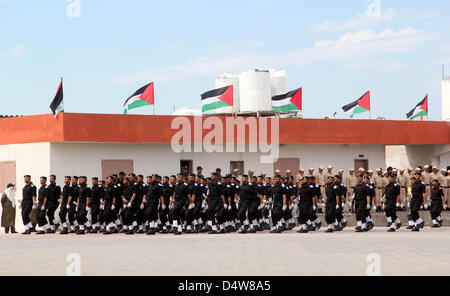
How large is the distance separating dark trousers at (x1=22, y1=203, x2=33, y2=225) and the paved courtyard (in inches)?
189

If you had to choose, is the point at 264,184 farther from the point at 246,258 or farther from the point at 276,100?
the point at 246,258

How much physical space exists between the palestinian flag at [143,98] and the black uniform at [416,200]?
10.4 metres

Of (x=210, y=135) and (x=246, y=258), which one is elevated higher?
(x=210, y=135)

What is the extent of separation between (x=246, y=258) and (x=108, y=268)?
2529mm

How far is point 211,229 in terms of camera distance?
21.3m

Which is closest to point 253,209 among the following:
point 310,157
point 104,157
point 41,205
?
point 41,205

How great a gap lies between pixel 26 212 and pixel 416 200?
38.4 ft

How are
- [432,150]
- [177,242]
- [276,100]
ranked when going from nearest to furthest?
[177,242]
[276,100]
[432,150]

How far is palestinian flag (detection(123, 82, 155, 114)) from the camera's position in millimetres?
27047

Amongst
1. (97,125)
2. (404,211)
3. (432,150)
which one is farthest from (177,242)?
(432,150)

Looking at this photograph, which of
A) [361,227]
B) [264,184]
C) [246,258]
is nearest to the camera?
[246,258]

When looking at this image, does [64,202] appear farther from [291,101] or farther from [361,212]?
[291,101]

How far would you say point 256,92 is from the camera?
3145 centimetres

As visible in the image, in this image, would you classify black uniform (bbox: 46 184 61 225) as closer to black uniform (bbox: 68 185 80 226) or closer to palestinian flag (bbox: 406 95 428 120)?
black uniform (bbox: 68 185 80 226)
